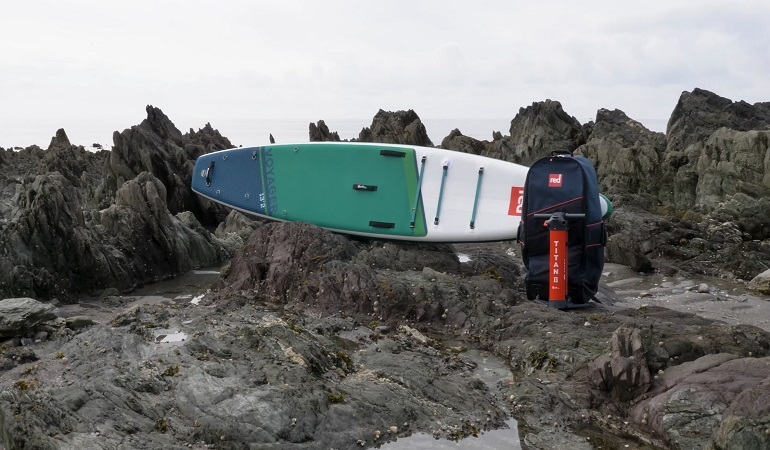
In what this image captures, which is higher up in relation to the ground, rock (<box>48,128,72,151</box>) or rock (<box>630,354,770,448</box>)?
rock (<box>48,128,72,151</box>)

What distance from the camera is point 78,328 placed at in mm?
7836

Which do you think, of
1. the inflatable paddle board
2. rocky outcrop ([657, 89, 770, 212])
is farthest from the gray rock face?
the inflatable paddle board

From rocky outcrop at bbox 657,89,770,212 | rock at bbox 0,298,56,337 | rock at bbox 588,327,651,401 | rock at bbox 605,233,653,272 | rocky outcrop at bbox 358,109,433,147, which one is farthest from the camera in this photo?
rocky outcrop at bbox 358,109,433,147

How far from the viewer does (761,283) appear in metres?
10.1

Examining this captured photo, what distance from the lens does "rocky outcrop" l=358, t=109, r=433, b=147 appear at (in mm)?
25953

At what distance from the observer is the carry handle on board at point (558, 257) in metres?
8.45

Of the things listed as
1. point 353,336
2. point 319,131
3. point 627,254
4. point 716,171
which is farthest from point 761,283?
point 319,131

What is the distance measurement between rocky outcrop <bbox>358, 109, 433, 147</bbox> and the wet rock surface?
1142 centimetres

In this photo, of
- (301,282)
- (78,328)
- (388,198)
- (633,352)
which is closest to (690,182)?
(388,198)

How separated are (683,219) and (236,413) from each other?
459 inches

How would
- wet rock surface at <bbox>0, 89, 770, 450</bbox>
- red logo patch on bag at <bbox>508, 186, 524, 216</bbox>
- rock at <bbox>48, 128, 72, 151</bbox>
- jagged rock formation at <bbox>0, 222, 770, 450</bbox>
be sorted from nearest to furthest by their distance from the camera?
jagged rock formation at <bbox>0, 222, 770, 450</bbox> < wet rock surface at <bbox>0, 89, 770, 450</bbox> < red logo patch on bag at <bbox>508, 186, 524, 216</bbox> < rock at <bbox>48, 128, 72, 151</bbox>

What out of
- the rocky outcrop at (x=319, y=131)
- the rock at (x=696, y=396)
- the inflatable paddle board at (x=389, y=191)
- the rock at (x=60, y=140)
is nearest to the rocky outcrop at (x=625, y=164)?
the inflatable paddle board at (x=389, y=191)

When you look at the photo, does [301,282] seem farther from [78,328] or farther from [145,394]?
[145,394]

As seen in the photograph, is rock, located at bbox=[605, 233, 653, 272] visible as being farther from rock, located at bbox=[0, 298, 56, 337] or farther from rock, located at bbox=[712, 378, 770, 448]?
rock, located at bbox=[0, 298, 56, 337]
